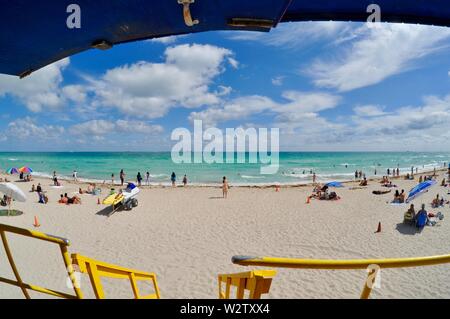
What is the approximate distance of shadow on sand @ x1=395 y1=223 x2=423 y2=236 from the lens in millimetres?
11755

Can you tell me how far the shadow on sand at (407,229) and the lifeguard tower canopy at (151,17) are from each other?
12.2 meters

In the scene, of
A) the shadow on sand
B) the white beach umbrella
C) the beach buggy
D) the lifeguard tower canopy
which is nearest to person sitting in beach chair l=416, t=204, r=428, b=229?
the shadow on sand

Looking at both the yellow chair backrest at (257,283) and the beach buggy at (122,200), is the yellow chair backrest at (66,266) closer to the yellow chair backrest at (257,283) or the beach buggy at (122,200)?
the yellow chair backrest at (257,283)

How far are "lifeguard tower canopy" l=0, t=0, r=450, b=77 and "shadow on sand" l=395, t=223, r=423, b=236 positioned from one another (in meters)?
12.2

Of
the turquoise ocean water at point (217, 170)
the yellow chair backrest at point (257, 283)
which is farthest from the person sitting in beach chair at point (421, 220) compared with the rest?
the turquoise ocean water at point (217, 170)

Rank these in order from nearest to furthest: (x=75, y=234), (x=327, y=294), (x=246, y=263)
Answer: (x=246, y=263), (x=327, y=294), (x=75, y=234)

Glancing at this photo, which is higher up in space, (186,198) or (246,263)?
(246,263)

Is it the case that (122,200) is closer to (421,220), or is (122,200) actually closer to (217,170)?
(421,220)
